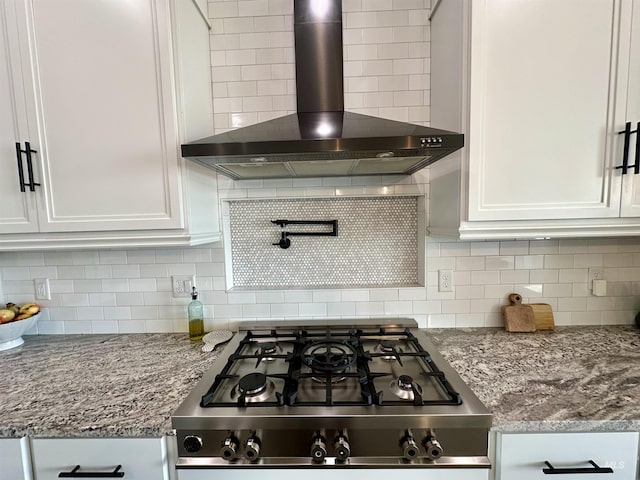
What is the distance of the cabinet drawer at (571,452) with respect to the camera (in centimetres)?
94

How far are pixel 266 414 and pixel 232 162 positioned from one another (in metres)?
0.86

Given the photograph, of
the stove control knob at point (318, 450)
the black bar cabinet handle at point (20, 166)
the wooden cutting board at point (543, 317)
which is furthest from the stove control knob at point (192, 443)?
the wooden cutting board at point (543, 317)

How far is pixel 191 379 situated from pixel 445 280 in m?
1.23

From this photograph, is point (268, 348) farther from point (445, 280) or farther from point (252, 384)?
point (445, 280)

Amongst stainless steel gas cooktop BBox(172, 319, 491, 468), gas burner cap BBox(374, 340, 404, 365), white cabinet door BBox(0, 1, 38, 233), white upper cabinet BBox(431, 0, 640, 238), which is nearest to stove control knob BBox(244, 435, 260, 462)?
stainless steel gas cooktop BBox(172, 319, 491, 468)

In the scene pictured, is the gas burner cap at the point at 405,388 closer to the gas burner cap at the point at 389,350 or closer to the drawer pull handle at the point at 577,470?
the gas burner cap at the point at 389,350

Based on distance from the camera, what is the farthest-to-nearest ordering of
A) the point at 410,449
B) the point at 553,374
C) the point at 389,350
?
the point at 389,350, the point at 553,374, the point at 410,449

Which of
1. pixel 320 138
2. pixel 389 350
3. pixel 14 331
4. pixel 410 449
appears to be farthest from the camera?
pixel 14 331

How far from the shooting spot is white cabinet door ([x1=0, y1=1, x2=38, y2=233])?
121cm

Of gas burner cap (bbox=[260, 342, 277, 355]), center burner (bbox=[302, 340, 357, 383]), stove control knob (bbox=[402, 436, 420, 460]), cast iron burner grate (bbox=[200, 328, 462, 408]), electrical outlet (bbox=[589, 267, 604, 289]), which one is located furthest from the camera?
electrical outlet (bbox=[589, 267, 604, 289])

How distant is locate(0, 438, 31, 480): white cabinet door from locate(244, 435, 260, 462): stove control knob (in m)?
0.70

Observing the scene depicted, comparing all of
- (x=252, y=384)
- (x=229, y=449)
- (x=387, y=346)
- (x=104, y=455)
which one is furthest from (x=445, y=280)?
(x=104, y=455)

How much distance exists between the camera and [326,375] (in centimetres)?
112

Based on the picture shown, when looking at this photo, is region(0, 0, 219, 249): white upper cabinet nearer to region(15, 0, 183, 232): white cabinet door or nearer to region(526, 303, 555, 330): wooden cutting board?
region(15, 0, 183, 232): white cabinet door
